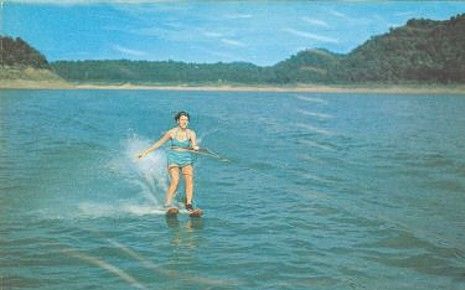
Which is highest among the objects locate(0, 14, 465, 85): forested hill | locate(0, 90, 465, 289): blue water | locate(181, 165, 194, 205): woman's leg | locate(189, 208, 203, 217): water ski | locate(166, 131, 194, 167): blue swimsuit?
locate(0, 14, 465, 85): forested hill

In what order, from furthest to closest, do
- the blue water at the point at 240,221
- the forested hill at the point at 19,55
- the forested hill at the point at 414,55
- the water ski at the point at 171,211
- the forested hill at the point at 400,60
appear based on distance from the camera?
the forested hill at the point at 19,55 < the forested hill at the point at 400,60 < the forested hill at the point at 414,55 < the water ski at the point at 171,211 < the blue water at the point at 240,221

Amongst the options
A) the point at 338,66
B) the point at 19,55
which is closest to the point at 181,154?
the point at 19,55

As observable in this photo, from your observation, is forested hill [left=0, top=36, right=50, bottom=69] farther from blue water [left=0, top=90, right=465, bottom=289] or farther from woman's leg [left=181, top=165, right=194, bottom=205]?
woman's leg [left=181, top=165, right=194, bottom=205]

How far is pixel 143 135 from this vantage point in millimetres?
35656

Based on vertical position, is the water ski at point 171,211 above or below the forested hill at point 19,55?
below

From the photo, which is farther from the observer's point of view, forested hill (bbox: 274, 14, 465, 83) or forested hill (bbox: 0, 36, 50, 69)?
A: forested hill (bbox: 0, 36, 50, 69)

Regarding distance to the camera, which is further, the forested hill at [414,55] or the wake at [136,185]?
the forested hill at [414,55]

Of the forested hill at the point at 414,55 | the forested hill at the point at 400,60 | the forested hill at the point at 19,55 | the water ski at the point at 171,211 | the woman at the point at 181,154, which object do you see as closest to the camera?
the water ski at the point at 171,211

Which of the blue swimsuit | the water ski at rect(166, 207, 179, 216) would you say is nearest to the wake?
the water ski at rect(166, 207, 179, 216)

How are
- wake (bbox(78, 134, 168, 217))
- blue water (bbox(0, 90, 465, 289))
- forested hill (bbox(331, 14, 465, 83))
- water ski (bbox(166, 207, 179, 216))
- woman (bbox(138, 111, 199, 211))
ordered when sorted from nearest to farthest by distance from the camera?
blue water (bbox(0, 90, 465, 289)) < water ski (bbox(166, 207, 179, 216)) < woman (bbox(138, 111, 199, 211)) < wake (bbox(78, 134, 168, 217)) < forested hill (bbox(331, 14, 465, 83))

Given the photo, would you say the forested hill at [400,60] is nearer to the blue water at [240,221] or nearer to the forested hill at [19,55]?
the forested hill at [19,55]

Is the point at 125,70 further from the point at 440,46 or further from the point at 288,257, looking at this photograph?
the point at 288,257

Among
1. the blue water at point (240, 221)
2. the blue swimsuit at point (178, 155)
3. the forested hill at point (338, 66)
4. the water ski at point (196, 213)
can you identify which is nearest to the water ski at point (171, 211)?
the blue water at point (240, 221)

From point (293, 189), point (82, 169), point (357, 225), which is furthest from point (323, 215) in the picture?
point (82, 169)
